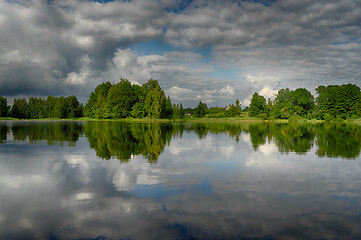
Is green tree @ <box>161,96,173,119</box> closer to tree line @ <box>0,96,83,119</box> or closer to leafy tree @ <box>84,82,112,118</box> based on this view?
leafy tree @ <box>84,82,112,118</box>

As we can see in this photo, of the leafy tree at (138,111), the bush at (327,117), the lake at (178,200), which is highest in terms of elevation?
the leafy tree at (138,111)

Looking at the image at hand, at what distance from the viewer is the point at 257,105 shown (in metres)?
137

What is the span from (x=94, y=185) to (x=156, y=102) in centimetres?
9513

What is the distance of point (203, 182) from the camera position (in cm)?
1070

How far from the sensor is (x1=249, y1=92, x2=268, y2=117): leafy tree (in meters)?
137

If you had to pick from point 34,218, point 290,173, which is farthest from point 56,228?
point 290,173

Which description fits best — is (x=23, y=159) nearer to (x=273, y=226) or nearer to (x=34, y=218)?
(x=34, y=218)

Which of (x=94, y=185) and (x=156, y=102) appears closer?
(x=94, y=185)

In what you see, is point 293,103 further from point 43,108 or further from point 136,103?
point 43,108

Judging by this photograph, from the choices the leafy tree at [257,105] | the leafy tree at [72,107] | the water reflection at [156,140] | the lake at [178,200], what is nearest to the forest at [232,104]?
the leafy tree at [257,105]

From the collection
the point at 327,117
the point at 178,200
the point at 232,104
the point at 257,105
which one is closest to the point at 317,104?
the point at 327,117

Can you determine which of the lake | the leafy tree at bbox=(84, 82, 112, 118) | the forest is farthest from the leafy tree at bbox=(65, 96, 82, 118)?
the lake

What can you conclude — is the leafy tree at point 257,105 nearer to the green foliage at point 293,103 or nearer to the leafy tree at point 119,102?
the green foliage at point 293,103

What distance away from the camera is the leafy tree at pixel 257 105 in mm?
136875
